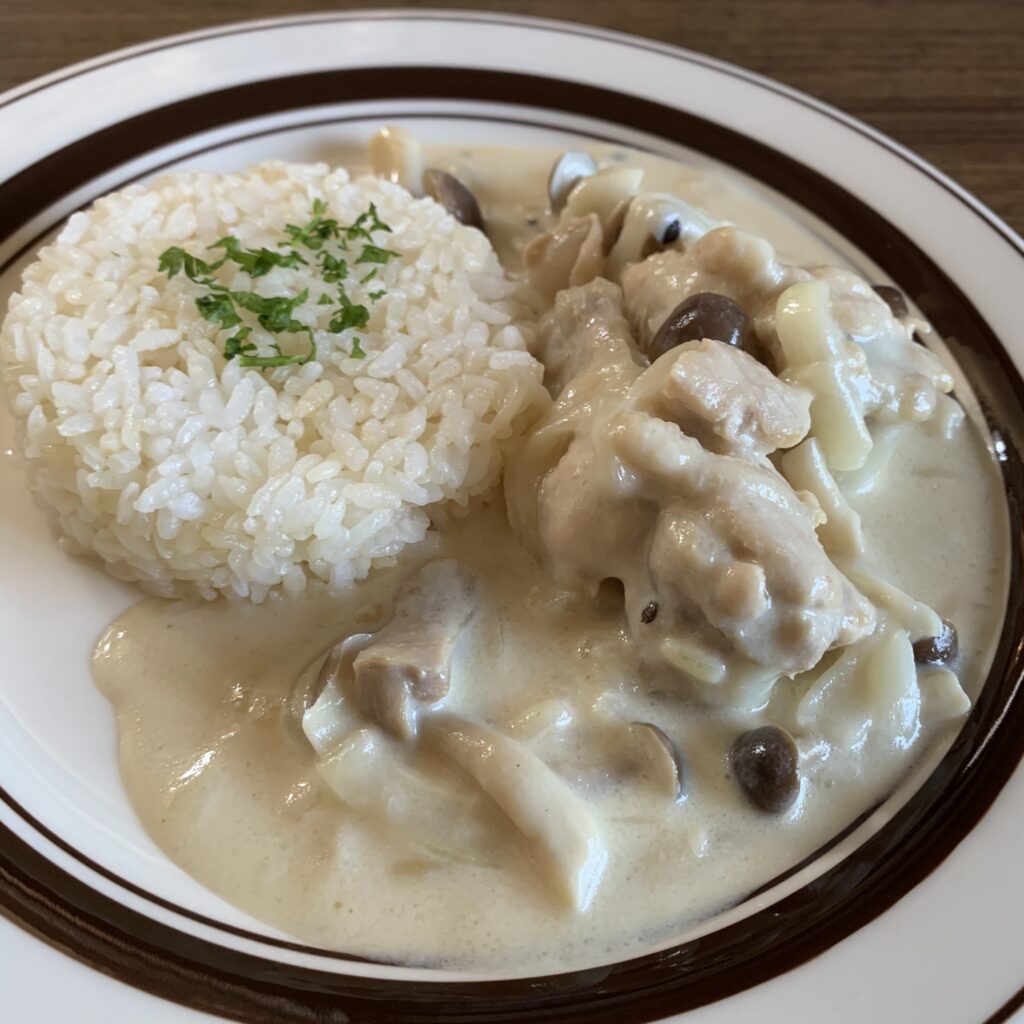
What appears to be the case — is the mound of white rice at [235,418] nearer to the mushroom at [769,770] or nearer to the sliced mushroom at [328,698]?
the sliced mushroom at [328,698]

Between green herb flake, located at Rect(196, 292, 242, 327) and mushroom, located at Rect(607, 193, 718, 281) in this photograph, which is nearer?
green herb flake, located at Rect(196, 292, 242, 327)

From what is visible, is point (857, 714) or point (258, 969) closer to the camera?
point (258, 969)

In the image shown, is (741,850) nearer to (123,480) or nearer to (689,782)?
(689,782)

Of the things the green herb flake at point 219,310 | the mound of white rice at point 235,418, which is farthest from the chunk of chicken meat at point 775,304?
the green herb flake at point 219,310

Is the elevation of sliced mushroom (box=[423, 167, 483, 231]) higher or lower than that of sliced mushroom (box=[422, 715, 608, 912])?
higher

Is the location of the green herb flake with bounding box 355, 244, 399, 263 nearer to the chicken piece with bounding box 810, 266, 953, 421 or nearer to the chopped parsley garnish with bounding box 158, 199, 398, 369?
the chopped parsley garnish with bounding box 158, 199, 398, 369

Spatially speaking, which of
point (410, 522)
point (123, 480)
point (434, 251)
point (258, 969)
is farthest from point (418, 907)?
point (434, 251)

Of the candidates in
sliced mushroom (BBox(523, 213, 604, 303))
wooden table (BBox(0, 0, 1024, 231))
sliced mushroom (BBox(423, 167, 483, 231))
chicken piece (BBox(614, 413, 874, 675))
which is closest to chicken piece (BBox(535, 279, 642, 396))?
sliced mushroom (BBox(523, 213, 604, 303))

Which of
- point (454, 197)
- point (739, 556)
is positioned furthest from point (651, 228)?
point (739, 556)
